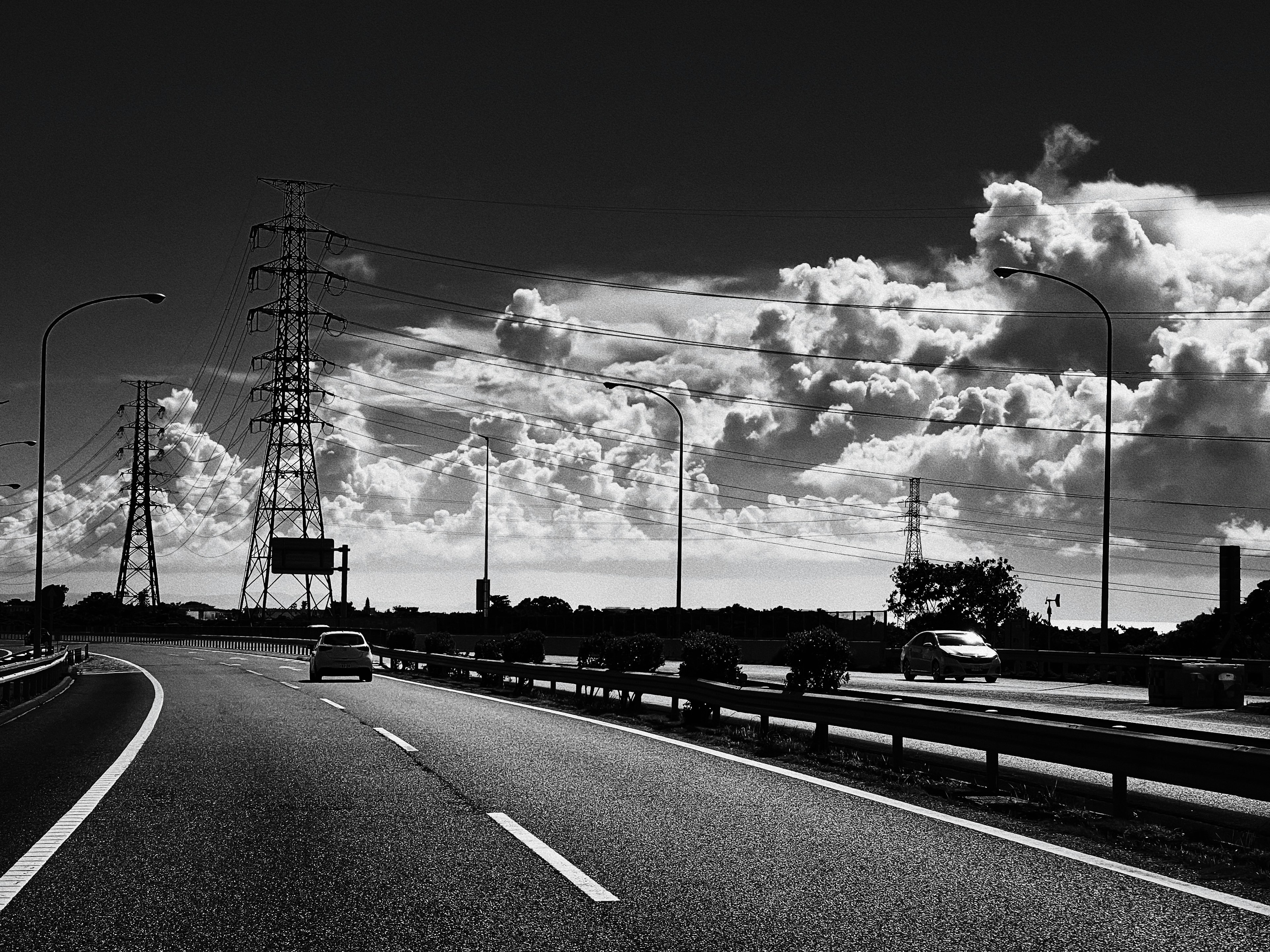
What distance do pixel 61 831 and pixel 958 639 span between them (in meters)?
33.2

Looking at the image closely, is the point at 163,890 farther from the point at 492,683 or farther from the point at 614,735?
the point at 492,683

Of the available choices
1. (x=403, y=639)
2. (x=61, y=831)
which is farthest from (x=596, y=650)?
(x=403, y=639)

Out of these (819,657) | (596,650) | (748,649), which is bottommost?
(748,649)

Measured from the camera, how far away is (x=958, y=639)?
38156mm

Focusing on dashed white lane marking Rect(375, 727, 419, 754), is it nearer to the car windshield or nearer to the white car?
the white car

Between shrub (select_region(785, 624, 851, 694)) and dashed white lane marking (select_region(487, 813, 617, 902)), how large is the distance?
37.5 feet

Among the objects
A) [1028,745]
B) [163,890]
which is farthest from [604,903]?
[1028,745]

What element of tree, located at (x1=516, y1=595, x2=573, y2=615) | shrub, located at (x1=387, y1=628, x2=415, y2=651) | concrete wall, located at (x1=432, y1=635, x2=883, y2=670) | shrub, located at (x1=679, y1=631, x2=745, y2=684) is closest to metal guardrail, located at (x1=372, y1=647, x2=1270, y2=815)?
Answer: shrub, located at (x1=679, y1=631, x2=745, y2=684)

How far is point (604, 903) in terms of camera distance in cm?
619

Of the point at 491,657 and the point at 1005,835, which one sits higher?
the point at 1005,835

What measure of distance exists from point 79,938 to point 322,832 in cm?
281

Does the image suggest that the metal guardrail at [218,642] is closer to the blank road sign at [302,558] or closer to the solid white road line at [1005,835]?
the blank road sign at [302,558]

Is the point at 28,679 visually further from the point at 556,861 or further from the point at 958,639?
the point at 958,639

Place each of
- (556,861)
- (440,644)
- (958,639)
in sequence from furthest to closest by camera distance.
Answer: (440,644) → (958,639) → (556,861)
